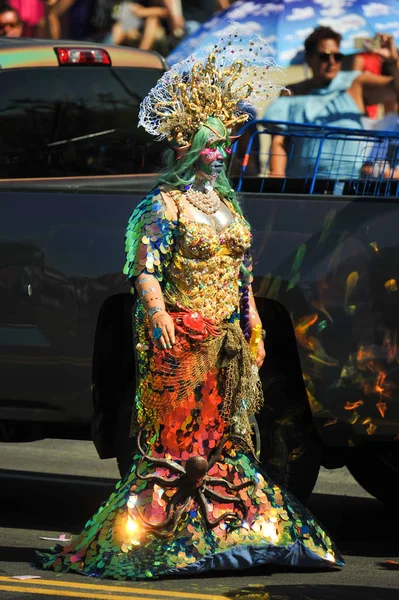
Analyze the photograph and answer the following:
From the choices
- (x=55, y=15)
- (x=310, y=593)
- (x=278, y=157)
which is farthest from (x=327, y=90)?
(x=310, y=593)

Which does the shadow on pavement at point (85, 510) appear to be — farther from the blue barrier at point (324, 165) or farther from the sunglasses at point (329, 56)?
the sunglasses at point (329, 56)

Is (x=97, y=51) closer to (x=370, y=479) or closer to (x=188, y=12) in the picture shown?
(x=370, y=479)

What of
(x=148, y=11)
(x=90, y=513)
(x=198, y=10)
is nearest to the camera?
(x=90, y=513)

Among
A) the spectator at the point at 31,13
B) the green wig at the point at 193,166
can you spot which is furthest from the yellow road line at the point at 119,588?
the spectator at the point at 31,13

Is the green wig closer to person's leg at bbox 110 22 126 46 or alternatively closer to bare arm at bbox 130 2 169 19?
bare arm at bbox 130 2 169 19

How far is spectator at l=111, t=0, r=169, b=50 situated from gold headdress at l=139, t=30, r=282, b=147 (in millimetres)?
6963

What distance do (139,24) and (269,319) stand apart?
703cm

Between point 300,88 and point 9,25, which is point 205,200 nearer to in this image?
point 300,88

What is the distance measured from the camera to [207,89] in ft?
20.2

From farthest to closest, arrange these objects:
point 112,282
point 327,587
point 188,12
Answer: point 188,12, point 112,282, point 327,587

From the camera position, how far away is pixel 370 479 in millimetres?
8047

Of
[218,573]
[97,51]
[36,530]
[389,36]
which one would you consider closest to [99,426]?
[36,530]

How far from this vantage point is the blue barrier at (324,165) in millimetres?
8047

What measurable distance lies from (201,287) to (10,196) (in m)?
1.49
